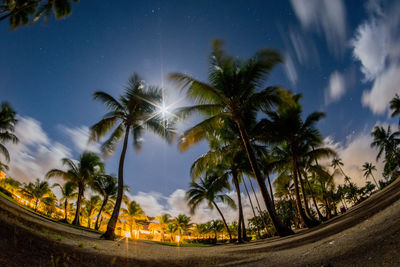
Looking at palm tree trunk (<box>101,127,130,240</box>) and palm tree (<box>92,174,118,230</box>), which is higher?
palm tree (<box>92,174,118,230</box>)

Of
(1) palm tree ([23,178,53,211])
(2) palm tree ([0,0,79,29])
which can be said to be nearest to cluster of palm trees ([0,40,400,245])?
(2) palm tree ([0,0,79,29])

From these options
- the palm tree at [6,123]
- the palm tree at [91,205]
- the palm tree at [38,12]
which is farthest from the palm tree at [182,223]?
the palm tree at [38,12]

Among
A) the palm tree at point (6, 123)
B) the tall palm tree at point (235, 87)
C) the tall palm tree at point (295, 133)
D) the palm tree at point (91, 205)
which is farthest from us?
the palm tree at point (91, 205)

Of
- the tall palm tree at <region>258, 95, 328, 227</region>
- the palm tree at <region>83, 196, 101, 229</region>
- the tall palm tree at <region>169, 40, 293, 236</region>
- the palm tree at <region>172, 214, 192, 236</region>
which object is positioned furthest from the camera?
the palm tree at <region>172, 214, 192, 236</region>

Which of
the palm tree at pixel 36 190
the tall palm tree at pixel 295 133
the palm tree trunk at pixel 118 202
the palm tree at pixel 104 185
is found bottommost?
the palm tree trunk at pixel 118 202

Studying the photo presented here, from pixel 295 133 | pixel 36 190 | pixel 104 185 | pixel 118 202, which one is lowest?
pixel 118 202

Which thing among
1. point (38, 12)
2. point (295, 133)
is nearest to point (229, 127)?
point (295, 133)

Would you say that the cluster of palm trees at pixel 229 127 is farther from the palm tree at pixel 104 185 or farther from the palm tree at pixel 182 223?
the palm tree at pixel 182 223

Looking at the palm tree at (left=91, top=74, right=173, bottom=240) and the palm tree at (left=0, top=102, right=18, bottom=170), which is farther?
the palm tree at (left=0, top=102, right=18, bottom=170)

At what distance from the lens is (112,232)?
8.19 m

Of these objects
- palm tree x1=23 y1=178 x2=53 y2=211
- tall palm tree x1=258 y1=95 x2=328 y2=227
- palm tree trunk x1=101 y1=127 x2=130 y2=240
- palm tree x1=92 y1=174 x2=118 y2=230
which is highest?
palm tree x1=23 y1=178 x2=53 y2=211

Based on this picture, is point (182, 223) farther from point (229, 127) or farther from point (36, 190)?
point (229, 127)

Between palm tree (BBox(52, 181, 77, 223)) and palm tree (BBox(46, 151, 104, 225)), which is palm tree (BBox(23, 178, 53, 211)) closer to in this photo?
palm tree (BBox(52, 181, 77, 223))

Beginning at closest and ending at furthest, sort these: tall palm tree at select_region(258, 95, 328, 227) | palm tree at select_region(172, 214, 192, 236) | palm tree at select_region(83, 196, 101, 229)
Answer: tall palm tree at select_region(258, 95, 328, 227) → palm tree at select_region(83, 196, 101, 229) → palm tree at select_region(172, 214, 192, 236)
